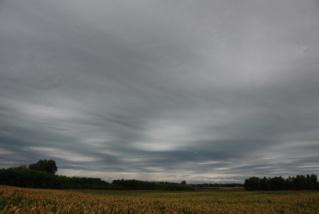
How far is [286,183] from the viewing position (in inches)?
4350

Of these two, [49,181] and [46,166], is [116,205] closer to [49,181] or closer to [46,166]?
[49,181]

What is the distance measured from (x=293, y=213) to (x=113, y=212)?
14.6 metres

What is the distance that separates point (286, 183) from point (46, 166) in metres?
117

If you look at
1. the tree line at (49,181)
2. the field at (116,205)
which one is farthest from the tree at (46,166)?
the field at (116,205)

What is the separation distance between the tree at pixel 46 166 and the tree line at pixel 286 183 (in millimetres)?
99470

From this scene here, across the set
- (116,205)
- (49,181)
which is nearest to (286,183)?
(49,181)

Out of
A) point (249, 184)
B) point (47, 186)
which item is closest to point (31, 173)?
point (47, 186)

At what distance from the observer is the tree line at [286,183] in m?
109

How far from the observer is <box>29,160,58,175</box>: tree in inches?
4991

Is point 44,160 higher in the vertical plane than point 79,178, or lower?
higher

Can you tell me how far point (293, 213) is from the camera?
20250 millimetres

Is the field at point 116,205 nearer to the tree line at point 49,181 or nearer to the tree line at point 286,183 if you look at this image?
the tree line at point 49,181

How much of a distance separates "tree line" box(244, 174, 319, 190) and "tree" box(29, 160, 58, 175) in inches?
3916

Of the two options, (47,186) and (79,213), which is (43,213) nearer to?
(79,213)
